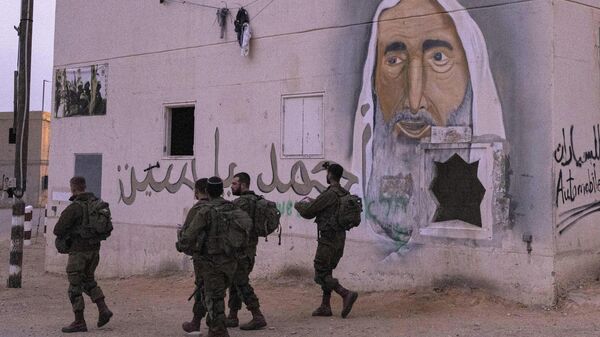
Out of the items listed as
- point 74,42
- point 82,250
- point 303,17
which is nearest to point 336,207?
point 82,250

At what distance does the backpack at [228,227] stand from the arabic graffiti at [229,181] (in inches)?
130

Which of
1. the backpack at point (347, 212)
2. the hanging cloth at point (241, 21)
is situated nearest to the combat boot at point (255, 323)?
the backpack at point (347, 212)

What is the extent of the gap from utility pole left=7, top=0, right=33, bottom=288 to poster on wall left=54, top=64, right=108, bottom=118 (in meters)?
1.65

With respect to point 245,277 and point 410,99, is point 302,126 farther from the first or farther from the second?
point 245,277

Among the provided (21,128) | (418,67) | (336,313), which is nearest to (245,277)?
(336,313)

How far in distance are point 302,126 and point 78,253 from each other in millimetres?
3923

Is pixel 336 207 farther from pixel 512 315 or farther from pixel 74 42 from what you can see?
pixel 74 42

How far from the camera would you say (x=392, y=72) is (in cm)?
948

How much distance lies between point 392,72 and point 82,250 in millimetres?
4459

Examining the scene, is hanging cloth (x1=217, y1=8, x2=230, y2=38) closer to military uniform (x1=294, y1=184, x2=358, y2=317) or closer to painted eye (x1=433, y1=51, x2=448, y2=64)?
painted eye (x1=433, y1=51, x2=448, y2=64)

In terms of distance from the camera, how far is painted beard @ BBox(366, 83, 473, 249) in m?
9.20

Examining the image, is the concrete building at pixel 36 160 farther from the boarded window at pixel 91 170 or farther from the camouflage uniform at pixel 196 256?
the camouflage uniform at pixel 196 256

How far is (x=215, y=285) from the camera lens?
6789 mm

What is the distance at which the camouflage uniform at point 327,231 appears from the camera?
8016 mm
